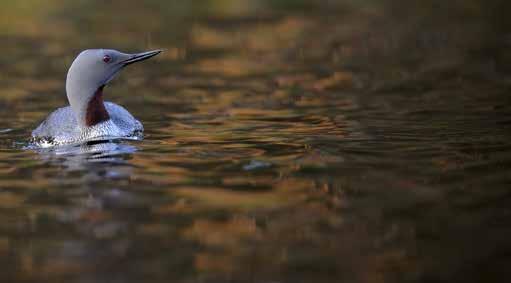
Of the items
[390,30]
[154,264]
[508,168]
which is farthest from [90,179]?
[390,30]

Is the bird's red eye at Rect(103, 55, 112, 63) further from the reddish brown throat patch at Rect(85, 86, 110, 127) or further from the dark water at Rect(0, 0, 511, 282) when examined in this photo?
the dark water at Rect(0, 0, 511, 282)

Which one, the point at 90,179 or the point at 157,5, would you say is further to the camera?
the point at 157,5

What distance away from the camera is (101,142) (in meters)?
8.34

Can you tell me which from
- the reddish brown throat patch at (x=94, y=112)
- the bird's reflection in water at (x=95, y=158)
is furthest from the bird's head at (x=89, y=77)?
the bird's reflection in water at (x=95, y=158)

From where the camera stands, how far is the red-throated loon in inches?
332

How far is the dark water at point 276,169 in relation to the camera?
4738 millimetres

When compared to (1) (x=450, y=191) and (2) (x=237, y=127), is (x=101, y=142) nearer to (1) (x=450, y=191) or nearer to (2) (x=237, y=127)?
(2) (x=237, y=127)

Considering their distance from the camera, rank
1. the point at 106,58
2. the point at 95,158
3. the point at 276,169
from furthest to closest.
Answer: the point at 106,58 < the point at 95,158 < the point at 276,169

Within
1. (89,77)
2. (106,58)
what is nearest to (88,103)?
(89,77)

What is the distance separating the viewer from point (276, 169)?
6.86 metres

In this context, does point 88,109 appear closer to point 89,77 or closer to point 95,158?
point 89,77

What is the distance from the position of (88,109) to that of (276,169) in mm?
2446

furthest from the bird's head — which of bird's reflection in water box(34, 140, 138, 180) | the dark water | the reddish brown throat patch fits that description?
the dark water

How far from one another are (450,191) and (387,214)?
69cm
